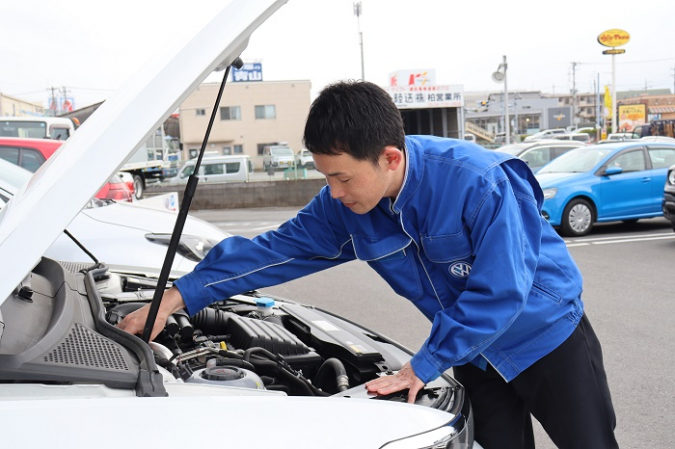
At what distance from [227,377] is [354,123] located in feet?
2.74

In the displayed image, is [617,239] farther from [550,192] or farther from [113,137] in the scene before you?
[113,137]

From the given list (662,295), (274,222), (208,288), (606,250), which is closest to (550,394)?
(208,288)

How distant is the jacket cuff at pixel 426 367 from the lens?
1769 millimetres

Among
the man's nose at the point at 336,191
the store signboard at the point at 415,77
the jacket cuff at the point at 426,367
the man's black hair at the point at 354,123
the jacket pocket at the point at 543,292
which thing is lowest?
the jacket cuff at the point at 426,367

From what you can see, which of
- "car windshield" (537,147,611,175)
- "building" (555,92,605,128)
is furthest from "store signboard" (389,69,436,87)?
"building" (555,92,605,128)

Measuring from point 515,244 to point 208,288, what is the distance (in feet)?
3.57

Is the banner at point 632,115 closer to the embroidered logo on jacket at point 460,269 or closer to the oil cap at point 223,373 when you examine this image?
the embroidered logo on jacket at point 460,269

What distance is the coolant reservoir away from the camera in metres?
1.84

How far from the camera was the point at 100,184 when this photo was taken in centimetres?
129

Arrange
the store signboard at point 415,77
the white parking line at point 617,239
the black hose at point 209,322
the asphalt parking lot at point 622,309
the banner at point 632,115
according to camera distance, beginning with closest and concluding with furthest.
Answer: the black hose at point 209,322
the asphalt parking lot at point 622,309
the white parking line at point 617,239
the store signboard at point 415,77
the banner at point 632,115

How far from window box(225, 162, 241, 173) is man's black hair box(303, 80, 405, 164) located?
20.5 metres

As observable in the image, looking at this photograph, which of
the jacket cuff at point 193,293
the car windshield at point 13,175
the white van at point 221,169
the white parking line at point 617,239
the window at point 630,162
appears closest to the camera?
the jacket cuff at point 193,293

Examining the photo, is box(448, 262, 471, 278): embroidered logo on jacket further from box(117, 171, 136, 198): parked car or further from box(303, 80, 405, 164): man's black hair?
box(117, 171, 136, 198): parked car

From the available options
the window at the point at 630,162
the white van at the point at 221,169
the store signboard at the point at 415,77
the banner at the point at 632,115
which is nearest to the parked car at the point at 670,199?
the window at the point at 630,162
